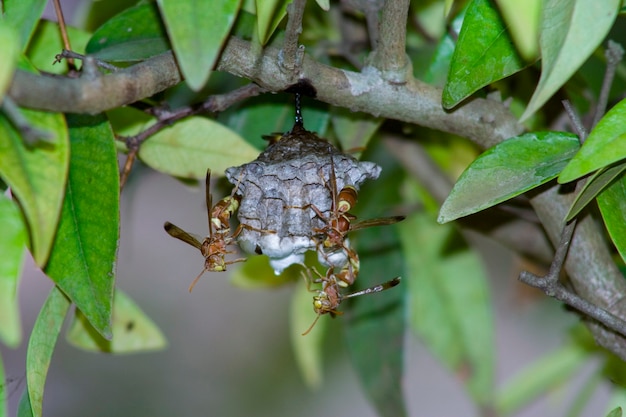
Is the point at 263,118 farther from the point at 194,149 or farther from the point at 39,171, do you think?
the point at 39,171

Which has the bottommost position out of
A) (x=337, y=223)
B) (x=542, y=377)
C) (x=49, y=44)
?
(x=542, y=377)

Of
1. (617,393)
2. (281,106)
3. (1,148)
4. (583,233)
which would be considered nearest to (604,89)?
(583,233)

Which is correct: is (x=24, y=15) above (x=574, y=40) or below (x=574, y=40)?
above

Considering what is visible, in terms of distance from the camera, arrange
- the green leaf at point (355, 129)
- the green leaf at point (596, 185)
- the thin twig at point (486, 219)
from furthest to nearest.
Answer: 1. the thin twig at point (486, 219)
2. the green leaf at point (355, 129)
3. the green leaf at point (596, 185)

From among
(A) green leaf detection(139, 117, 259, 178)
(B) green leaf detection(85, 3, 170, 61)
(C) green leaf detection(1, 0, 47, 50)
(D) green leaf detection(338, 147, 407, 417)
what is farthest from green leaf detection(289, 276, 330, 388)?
(C) green leaf detection(1, 0, 47, 50)

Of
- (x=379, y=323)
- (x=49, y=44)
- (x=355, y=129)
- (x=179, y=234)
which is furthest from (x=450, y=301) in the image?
(x=49, y=44)

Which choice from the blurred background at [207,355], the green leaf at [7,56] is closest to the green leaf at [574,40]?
the green leaf at [7,56]

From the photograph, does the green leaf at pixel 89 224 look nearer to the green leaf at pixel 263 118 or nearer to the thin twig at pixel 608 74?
the green leaf at pixel 263 118
